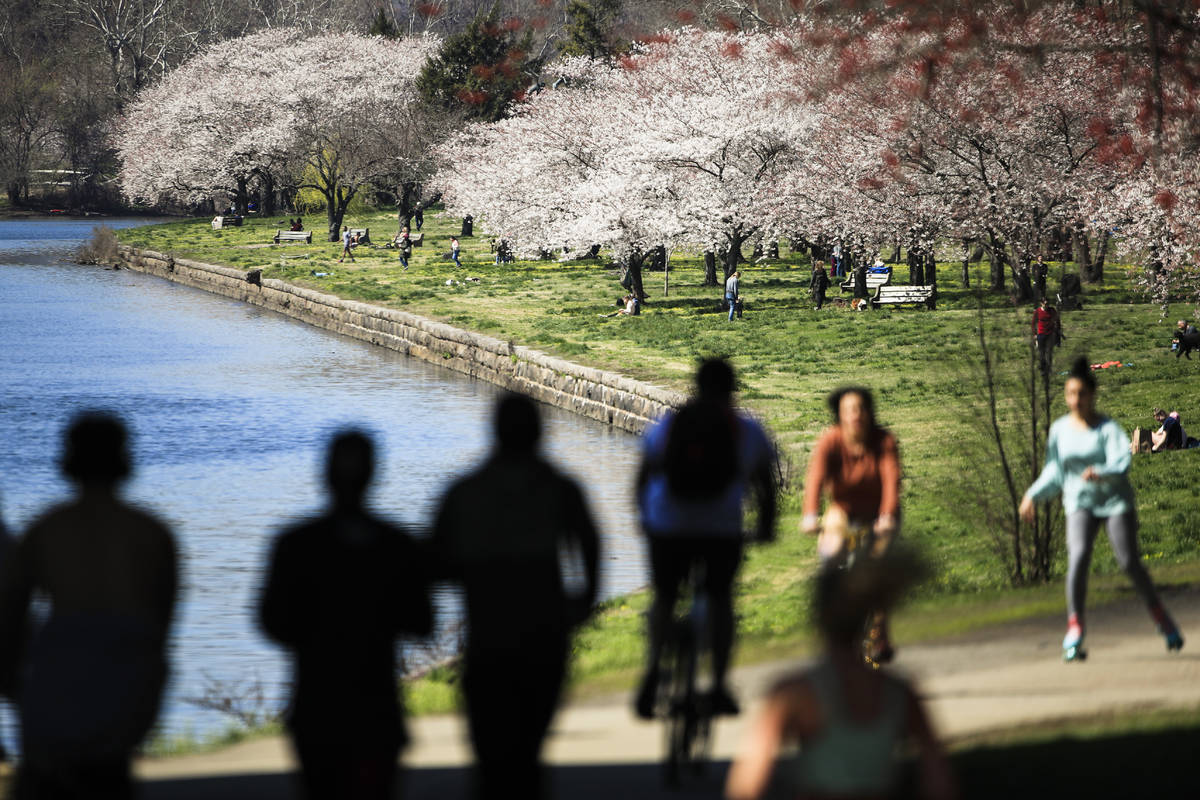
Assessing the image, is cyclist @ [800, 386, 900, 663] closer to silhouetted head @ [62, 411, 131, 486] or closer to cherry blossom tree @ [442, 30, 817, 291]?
silhouetted head @ [62, 411, 131, 486]

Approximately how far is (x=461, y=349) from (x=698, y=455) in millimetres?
29623

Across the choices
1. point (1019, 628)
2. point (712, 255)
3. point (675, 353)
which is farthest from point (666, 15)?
point (1019, 628)

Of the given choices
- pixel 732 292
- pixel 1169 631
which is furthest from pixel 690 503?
pixel 732 292

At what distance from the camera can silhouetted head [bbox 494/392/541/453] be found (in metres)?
4.66

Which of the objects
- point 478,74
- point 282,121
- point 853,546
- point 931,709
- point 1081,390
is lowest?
point 931,709

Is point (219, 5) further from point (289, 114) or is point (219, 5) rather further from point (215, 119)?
point (289, 114)

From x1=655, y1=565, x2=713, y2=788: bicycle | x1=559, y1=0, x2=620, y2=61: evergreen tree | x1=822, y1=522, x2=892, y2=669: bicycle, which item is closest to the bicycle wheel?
x1=655, y1=565, x2=713, y2=788: bicycle

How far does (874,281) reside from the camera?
42.4m

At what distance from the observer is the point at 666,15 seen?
254 feet

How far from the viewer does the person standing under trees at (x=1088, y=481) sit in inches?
305

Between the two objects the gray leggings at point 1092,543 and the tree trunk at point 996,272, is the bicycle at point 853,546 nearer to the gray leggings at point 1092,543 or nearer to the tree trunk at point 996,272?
the gray leggings at point 1092,543

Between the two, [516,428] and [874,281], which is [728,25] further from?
[874,281]

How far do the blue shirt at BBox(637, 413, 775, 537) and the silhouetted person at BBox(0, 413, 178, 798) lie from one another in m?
2.33

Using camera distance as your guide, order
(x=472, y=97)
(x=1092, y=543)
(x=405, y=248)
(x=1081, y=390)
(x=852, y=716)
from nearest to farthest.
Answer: (x=852, y=716) → (x=1081, y=390) → (x=1092, y=543) → (x=405, y=248) → (x=472, y=97)
